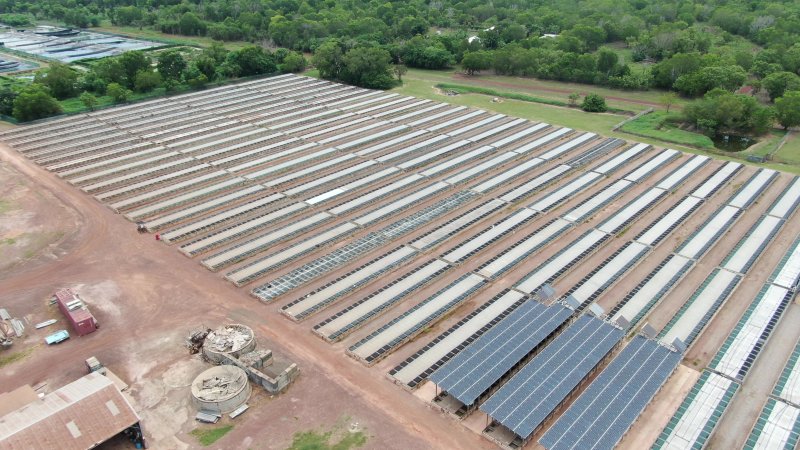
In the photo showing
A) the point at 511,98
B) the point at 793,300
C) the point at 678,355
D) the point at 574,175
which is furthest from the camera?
the point at 511,98

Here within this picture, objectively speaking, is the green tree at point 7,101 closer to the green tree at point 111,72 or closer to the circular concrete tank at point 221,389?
the green tree at point 111,72

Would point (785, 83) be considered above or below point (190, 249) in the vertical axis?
above

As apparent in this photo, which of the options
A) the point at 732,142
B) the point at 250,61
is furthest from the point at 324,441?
the point at 250,61

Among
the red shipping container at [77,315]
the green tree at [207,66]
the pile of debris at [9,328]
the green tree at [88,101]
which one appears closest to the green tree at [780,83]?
the green tree at [207,66]

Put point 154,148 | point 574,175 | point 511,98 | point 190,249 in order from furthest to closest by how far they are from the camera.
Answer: point 511,98
point 154,148
point 574,175
point 190,249

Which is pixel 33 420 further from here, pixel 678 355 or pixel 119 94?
pixel 119 94

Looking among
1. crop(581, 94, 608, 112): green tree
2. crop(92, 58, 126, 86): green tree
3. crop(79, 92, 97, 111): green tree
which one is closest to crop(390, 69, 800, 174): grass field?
crop(581, 94, 608, 112): green tree

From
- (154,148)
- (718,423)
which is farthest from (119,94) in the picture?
(718,423)
